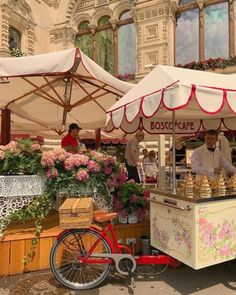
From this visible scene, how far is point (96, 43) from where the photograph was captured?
1994cm

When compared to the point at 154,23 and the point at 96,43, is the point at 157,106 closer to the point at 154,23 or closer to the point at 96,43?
the point at 154,23

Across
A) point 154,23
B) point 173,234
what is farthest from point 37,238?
point 154,23

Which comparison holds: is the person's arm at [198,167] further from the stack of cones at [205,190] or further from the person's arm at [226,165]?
the stack of cones at [205,190]

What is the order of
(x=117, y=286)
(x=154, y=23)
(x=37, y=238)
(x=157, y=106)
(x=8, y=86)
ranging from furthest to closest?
1. (x=154, y=23)
2. (x=8, y=86)
3. (x=37, y=238)
4. (x=117, y=286)
5. (x=157, y=106)

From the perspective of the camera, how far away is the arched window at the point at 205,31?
15.9 meters

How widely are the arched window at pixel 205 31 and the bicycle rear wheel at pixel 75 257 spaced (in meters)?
14.1

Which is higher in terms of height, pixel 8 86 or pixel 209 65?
pixel 209 65

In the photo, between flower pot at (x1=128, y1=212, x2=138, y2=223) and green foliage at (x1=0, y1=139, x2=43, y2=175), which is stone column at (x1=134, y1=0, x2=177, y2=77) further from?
green foliage at (x1=0, y1=139, x2=43, y2=175)

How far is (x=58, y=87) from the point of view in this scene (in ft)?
21.9

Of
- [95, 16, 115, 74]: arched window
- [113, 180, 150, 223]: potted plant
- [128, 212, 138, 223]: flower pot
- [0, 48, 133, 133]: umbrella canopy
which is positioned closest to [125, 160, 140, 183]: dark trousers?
[0, 48, 133, 133]: umbrella canopy

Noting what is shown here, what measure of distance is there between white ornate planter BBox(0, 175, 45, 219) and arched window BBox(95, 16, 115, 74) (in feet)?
50.4

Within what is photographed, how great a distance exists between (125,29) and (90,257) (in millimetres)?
17236

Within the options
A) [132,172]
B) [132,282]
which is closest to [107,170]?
[132,282]

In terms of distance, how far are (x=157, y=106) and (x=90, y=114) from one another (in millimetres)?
5167
